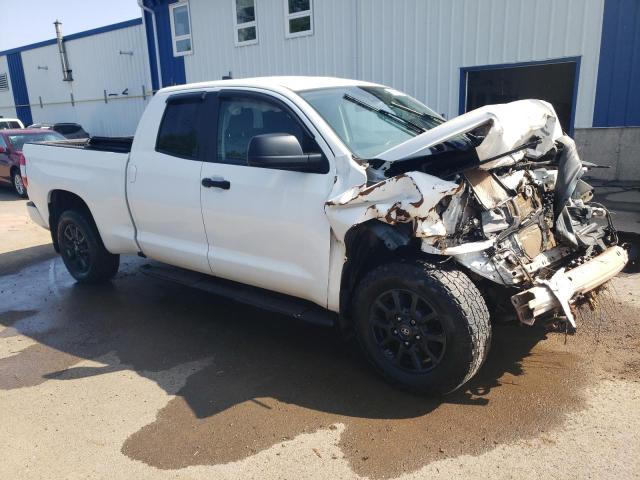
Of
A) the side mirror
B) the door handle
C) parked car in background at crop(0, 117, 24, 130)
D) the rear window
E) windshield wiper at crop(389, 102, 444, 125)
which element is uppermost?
windshield wiper at crop(389, 102, 444, 125)

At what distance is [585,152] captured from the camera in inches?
369

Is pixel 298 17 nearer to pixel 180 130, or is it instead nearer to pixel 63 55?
pixel 180 130

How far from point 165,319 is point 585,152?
7967 mm

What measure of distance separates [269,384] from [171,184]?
6.02 feet

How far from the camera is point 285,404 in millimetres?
3334

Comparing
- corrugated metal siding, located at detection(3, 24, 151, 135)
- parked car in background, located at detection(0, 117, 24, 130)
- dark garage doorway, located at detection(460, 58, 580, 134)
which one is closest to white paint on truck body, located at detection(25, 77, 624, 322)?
dark garage doorway, located at detection(460, 58, 580, 134)

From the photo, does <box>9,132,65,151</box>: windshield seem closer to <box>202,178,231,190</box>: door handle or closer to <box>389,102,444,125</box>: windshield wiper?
<box>202,178,231,190</box>: door handle

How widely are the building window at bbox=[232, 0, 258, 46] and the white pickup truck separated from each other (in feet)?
32.6

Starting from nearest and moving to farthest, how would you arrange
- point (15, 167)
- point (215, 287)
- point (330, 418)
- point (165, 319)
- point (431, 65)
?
point (330, 418) → point (215, 287) → point (165, 319) → point (431, 65) → point (15, 167)

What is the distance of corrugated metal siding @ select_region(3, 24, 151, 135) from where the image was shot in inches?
711

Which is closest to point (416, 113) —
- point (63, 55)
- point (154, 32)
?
point (154, 32)

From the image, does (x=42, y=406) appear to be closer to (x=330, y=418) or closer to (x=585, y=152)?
(x=330, y=418)

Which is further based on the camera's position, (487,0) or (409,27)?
(409,27)

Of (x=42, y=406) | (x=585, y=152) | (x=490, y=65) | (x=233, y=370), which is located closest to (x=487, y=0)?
(x=490, y=65)
